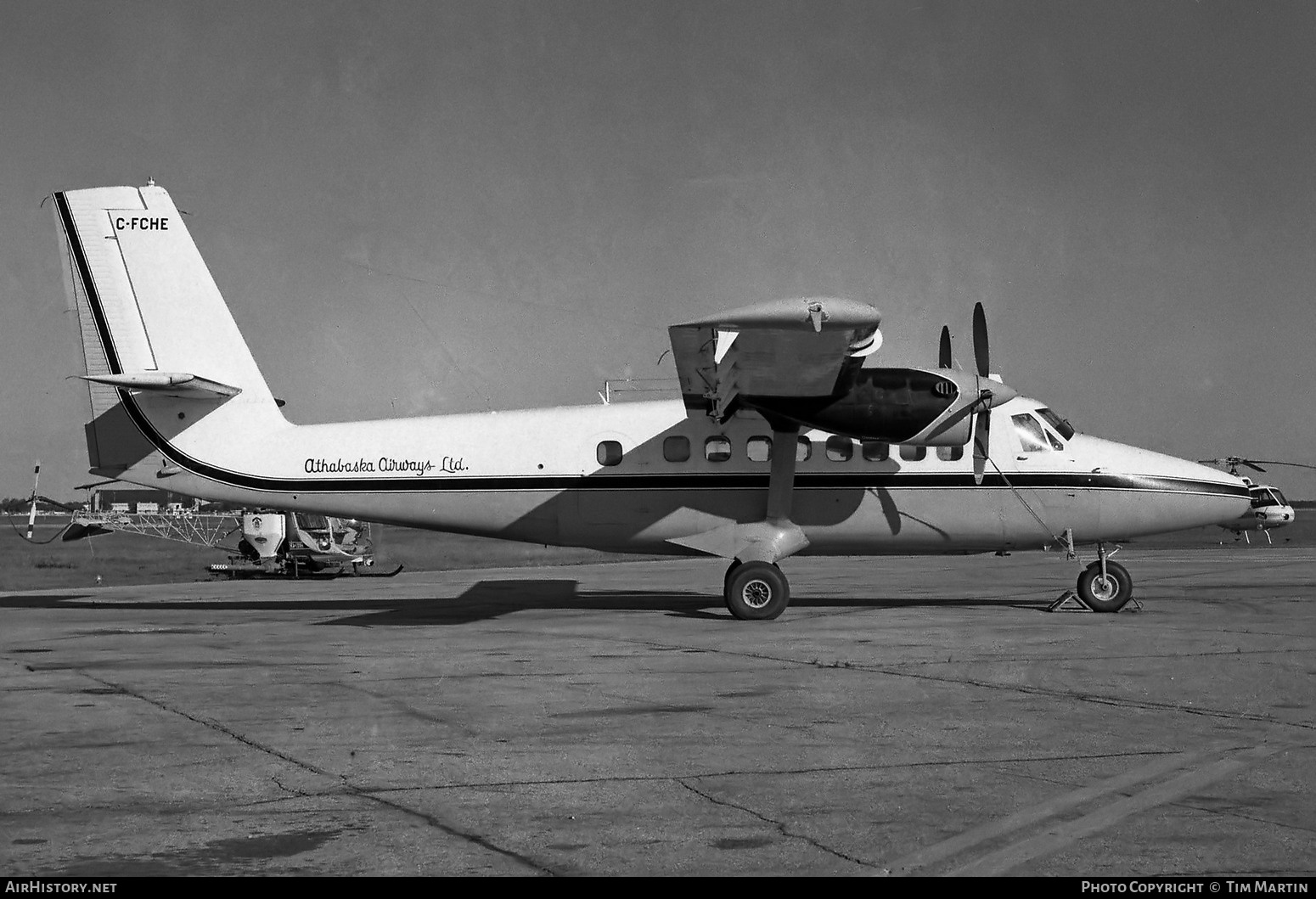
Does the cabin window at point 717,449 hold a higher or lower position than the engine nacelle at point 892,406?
lower

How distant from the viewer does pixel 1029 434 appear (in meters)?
18.2

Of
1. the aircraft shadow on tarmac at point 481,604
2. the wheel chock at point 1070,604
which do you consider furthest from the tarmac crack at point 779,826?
the wheel chock at point 1070,604

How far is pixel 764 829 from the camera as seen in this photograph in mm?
5660

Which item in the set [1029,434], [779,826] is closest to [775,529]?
[1029,434]

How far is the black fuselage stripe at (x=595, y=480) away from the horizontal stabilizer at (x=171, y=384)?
82 cm

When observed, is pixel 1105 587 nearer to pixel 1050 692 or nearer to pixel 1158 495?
pixel 1158 495

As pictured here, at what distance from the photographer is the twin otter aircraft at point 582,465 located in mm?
18031

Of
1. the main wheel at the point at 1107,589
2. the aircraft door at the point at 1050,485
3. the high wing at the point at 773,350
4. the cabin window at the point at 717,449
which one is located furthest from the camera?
the cabin window at the point at 717,449

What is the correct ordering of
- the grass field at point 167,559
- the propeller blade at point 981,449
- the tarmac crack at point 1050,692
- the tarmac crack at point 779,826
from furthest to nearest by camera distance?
the grass field at point 167,559 → the propeller blade at point 981,449 → the tarmac crack at point 1050,692 → the tarmac crack at point 779,826

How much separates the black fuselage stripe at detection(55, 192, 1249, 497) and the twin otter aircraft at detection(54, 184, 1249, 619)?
0.03 m

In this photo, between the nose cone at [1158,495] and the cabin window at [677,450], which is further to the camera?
the cabin window at [677,450]

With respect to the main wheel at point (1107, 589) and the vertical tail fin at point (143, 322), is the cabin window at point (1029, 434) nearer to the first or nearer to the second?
the main wheel at point (1107, 589)

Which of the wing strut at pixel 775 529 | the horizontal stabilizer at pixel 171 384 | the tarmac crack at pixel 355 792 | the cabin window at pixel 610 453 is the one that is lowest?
Result: the tarmac crack at pixel 355 792

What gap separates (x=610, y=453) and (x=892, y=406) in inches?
184
